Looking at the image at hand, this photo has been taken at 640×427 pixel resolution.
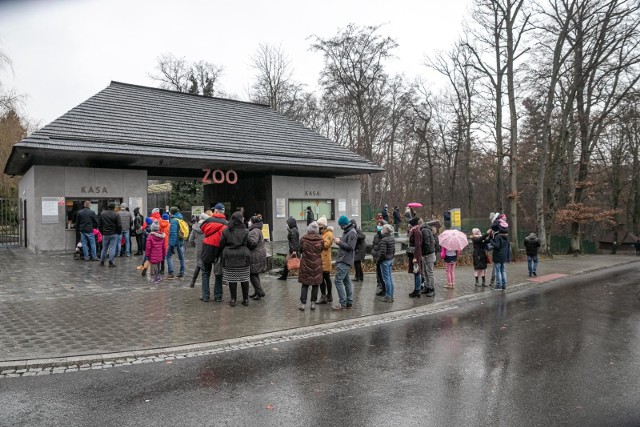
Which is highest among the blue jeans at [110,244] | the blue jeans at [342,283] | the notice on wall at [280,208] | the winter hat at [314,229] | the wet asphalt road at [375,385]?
the notice on wall at [280,208]

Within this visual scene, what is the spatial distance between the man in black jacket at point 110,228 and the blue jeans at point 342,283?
7613 millimetres

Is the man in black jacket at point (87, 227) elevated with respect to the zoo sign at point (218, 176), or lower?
lower

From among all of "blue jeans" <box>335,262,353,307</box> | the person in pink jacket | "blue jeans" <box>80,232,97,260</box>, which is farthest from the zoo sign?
"blue jeans" <box>335,262,353,307</box>

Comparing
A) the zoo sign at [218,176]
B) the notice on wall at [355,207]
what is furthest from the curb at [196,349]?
the notice on wall at [355,207]

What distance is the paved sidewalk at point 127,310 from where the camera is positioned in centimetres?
668

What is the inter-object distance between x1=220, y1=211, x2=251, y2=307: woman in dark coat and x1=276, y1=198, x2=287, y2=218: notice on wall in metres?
13.8

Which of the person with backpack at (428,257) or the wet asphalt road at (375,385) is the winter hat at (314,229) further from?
the person with backpack at (428,257)

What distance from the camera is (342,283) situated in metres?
9.55

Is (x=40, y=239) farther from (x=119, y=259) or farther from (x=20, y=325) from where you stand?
(x=20, y=325)

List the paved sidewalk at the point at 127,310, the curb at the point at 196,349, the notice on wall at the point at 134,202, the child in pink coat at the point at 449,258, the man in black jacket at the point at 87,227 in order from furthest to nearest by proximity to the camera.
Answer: the notice on wall at the point at 134,202, the man in black jacket at the point at 87,227, the child in pink coat at the point at 449,258, the paved sidewalk at the point at 127,310, the curb at the point at 196,349

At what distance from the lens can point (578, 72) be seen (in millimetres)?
26391

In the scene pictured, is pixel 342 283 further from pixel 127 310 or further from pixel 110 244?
pixel 110 244

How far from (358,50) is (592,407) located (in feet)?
113

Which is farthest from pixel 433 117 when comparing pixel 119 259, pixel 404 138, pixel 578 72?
pixel 119 259
